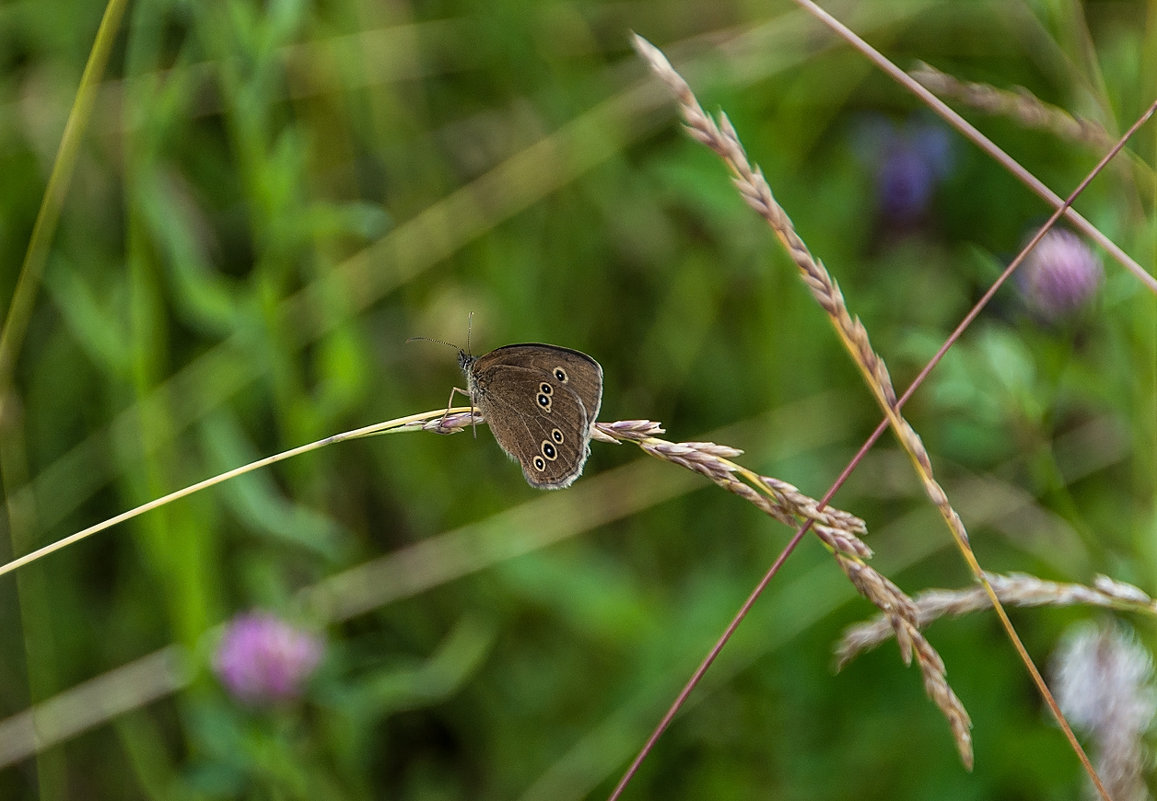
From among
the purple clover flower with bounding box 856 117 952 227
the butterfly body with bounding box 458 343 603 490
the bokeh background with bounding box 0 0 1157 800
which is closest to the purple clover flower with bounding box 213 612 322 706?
the bokeh background with bounding box 0 0 1157 800

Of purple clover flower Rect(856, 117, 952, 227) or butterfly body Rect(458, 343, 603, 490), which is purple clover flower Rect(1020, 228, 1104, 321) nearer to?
butterfly body Rect(458, 343, 603, 490)

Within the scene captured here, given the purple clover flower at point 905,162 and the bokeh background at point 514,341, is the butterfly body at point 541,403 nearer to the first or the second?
the bokeh background at point 514,341

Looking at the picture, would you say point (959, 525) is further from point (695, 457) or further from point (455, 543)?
point (455, 543)

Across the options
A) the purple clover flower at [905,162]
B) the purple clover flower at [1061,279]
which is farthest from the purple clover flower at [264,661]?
the purple clover flower at [905,162]

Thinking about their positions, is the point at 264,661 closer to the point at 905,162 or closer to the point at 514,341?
the point at 514,341

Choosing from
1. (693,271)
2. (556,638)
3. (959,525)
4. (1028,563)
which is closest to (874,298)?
(693,271)
